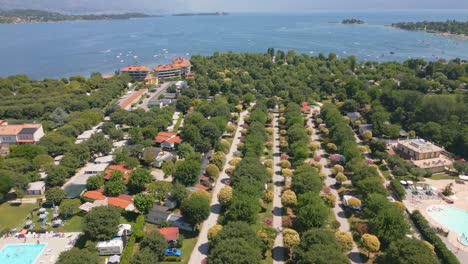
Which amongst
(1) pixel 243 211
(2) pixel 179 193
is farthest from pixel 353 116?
(2) pixel 179 193

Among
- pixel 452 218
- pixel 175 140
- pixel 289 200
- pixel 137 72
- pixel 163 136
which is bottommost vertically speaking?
pixel 452 218

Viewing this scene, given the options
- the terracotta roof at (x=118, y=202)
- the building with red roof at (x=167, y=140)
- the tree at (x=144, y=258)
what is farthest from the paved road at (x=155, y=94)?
the tree at (x=144, y=258)

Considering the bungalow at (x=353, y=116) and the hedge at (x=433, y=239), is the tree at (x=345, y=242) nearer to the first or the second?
the hedge at (x=433, y=239)

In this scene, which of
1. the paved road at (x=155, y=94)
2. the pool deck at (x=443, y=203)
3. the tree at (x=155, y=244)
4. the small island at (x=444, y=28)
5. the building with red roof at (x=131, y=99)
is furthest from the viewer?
the small island at (x=444, y=28)

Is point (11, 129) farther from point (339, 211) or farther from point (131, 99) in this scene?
point (339, 211)

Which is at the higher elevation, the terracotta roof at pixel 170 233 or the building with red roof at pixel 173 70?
the building with red roof at pixel 173 70

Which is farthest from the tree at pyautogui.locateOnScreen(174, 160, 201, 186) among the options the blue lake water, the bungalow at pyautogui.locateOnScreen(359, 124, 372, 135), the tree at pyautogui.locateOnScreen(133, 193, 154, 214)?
the blue lake water
